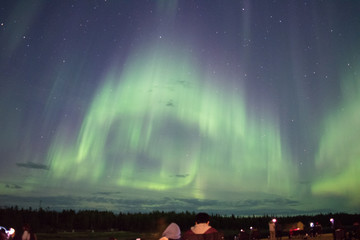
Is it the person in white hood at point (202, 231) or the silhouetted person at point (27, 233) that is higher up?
the person in white hood at point (202, 231)

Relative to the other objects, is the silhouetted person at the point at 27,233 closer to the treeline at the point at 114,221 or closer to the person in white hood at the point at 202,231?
the person in white hood at the point at 202,231

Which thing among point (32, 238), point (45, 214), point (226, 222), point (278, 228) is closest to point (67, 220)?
point (45, 214)

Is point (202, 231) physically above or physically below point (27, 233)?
above

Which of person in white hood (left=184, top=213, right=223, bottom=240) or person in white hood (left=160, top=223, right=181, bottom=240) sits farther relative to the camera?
person in white hood (left=160, top=223, right=181, bottom=240)

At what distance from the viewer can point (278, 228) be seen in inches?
1286

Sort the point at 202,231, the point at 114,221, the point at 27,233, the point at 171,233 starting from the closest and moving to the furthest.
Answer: the point at 202,231 → the point at 171,233 → the point at 27,233 → the point at 114,221

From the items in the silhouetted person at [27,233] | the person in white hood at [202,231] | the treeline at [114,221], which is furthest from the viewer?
the treeline at [114,221]

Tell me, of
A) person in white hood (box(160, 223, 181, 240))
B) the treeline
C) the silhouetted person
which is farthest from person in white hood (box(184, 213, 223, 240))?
the treeline

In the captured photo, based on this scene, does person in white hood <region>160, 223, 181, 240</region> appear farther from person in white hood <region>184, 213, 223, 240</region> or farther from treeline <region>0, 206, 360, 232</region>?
treeline <region>0, 206, 360, 232</region>

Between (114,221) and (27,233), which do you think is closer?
(27,233)

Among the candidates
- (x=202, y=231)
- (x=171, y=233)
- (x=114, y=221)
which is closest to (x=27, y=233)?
(x=171, y=233)

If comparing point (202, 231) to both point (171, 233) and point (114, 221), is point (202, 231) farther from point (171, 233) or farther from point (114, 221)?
point (114, 221)

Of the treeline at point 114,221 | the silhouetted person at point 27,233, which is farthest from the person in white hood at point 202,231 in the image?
the treeline at point 114,221

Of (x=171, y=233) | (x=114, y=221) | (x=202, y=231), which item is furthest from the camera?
(x=114, y=221)
